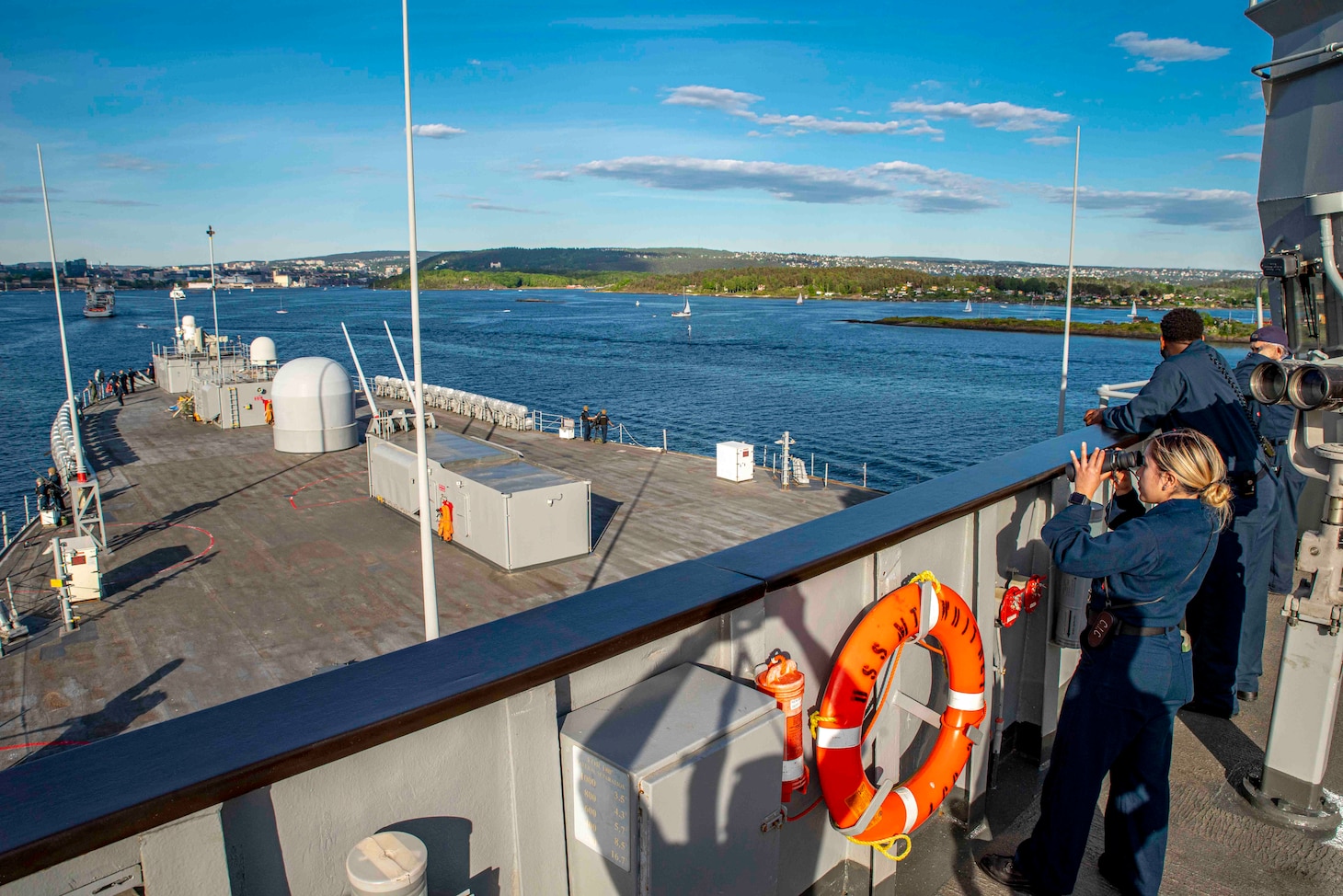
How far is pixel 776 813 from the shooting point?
2.53 meters

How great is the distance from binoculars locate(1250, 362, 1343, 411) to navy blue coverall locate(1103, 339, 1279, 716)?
78 centimetres

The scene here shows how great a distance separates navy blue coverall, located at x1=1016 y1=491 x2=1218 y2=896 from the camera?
291 cm

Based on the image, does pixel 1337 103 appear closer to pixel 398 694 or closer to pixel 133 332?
pixel 398 694

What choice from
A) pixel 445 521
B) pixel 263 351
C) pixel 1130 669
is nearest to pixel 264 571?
pixel 445 521

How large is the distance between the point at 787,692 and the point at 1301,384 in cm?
257

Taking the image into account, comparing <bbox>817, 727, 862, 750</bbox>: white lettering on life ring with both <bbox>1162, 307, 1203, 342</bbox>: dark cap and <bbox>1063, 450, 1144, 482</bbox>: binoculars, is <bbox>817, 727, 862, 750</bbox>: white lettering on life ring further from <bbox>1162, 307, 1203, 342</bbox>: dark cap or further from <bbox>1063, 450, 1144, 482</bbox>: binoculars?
<bbox>1162, 307, 1203, 342</bbox>: dark cap

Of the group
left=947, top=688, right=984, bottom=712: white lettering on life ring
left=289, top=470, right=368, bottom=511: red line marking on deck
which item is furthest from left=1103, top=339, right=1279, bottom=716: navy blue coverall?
left=289, top=470, right=368, bottom=511: red line marking on deck

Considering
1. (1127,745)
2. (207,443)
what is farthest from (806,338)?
(1127,745)

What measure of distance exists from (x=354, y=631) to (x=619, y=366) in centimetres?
6509

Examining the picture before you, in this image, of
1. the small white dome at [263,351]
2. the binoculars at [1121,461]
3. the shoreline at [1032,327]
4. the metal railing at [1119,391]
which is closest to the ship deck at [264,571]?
the metal railing at [1119,391]

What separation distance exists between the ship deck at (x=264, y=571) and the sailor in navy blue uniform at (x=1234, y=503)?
967 centimetres

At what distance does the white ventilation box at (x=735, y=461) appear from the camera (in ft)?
67.2

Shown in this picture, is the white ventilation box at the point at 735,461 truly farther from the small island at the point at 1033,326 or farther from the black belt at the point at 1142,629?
the small island at the point at 1033,326

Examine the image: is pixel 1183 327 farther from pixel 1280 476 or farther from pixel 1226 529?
pixel 1280 476
